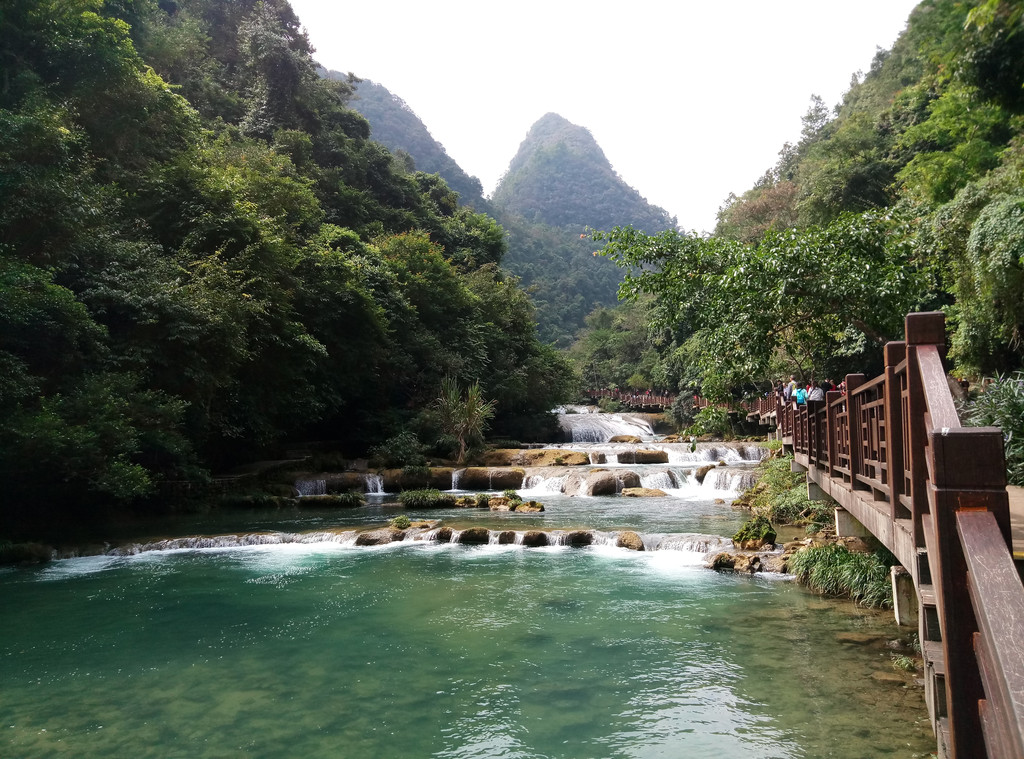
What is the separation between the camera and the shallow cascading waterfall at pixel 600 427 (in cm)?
3253

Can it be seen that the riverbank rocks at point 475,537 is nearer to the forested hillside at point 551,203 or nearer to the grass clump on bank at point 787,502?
the grass clump on bank at point 787,502

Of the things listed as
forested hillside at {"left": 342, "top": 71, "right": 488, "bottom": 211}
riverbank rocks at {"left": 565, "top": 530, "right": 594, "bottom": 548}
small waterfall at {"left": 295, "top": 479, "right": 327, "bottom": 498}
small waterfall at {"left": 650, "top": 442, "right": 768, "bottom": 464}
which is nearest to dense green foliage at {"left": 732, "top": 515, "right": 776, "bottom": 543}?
riverbank rocks at {"left": 565, "top": 530, "right": 594, "bottom": 548}

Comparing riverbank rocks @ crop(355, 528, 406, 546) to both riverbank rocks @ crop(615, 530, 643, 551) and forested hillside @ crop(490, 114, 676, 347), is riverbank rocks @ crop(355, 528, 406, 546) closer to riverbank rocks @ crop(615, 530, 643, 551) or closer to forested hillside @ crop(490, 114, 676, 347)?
riverbank rocks @ crop(615, 530, 643, 551)

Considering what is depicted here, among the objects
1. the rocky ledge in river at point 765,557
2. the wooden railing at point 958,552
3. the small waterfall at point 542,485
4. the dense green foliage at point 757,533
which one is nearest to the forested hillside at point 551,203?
the small waterfall at point 542,485

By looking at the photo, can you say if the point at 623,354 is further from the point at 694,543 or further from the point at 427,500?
the point at 694,543

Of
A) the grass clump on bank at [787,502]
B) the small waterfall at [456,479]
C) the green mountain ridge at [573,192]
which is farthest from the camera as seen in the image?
the green mountain ridge at [573,192]

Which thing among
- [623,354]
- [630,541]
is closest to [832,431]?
[630,541]

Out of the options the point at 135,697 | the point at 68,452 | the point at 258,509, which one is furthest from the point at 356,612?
the point at 258,509

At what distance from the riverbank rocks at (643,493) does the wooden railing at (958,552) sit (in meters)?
13.9

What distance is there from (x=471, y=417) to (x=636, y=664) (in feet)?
57.3

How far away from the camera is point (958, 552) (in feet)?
7.43

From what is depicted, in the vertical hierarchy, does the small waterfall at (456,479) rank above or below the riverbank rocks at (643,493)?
above

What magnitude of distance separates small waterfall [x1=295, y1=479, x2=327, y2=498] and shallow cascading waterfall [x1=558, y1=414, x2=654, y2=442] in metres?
14.8

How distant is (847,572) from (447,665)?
4.80m
